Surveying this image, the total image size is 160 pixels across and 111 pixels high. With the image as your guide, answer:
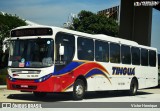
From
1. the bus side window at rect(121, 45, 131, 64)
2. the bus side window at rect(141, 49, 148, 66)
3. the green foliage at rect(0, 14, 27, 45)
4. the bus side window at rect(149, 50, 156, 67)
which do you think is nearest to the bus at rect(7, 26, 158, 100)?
the bus side window at rect(121, 45, 131, 64)

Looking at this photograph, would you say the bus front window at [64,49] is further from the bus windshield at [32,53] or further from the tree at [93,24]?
the tree at [93,24]

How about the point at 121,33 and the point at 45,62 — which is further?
the point at 121,33

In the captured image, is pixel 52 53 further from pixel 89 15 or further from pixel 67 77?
pixel 89 15

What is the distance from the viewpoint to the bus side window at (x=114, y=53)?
20094 mm

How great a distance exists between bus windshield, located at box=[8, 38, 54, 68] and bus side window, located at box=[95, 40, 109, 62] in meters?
3.32

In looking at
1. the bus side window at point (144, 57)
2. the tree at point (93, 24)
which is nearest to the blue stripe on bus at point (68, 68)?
the bus side window at point (144, 57)

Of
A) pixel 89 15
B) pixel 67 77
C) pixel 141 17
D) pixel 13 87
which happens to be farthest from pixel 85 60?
pixel 89 15

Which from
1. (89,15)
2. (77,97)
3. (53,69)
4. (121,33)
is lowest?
(77,97)

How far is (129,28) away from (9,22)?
2215cm

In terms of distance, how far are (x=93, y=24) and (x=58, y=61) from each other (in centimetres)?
4836

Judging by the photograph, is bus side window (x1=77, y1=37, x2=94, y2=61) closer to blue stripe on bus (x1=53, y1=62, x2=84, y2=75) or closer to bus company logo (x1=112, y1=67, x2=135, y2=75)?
blue stripe on bus (x1=53, y1=62, x2=84, y2=75)

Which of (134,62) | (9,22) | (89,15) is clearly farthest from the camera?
(89,15)

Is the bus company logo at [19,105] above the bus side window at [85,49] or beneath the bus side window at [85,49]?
beneath

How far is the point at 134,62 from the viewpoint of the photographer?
22.8 m
